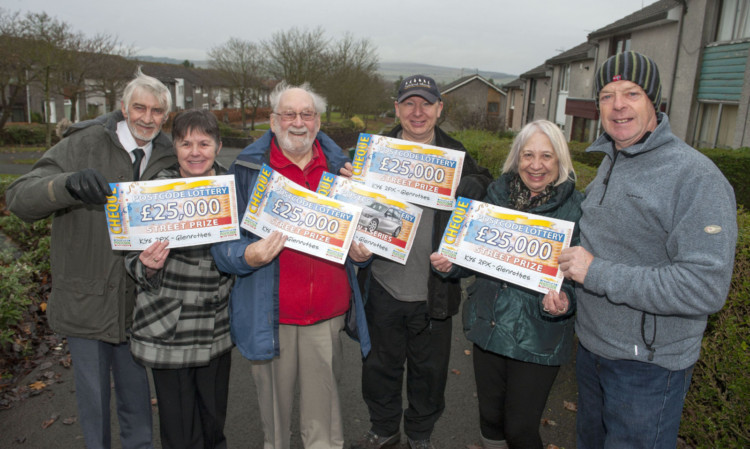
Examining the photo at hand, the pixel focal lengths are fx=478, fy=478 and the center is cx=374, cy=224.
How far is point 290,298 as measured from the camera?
10.4 ft

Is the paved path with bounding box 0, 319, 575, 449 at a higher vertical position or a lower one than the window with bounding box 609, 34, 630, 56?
lower

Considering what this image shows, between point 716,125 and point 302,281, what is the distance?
736 inches

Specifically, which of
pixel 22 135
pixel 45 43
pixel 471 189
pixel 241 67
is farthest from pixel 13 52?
pixel 471 189

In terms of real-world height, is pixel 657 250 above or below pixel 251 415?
above

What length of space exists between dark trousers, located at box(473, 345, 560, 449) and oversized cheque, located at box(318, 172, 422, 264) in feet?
2.85

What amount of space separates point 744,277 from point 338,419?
2827 millimetres

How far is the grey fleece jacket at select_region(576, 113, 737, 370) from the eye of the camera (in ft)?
6.64

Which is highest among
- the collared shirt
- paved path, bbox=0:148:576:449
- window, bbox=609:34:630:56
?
window, bbox=609:34:630:56

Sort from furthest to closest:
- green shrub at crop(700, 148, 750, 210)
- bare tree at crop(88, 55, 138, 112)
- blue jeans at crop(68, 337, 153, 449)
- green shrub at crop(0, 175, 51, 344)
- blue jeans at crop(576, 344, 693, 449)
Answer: bare tree at crop(88, 55, 138, 112) < green shrub at crop(700, 148, 750, 210) < green shrub at crop(0, 175, 51, 344) < blue jeans at crop(68, 337, 153, 449) < blue jeans at crop(576, 344, 693, 449)

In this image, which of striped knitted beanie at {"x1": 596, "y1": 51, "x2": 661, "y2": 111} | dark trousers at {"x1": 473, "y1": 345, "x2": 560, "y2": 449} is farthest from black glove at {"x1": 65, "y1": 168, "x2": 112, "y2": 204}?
striped knitted beanie at {"x1": 596, "y1": 51, "x2": 661, "y2": 111}

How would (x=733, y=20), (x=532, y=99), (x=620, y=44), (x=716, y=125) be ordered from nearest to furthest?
1. (x=733, y=20)
2. (x=716, y=125)
3. (x=620, y=44)
4. (x=532, y=99)

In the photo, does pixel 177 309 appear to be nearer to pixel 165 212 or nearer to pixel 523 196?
pixel 165 212

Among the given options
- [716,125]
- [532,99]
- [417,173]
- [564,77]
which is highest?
[564,77]

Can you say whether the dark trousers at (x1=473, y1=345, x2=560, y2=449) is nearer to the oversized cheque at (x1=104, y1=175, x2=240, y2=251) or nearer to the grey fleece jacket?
the grey fleece jacket
